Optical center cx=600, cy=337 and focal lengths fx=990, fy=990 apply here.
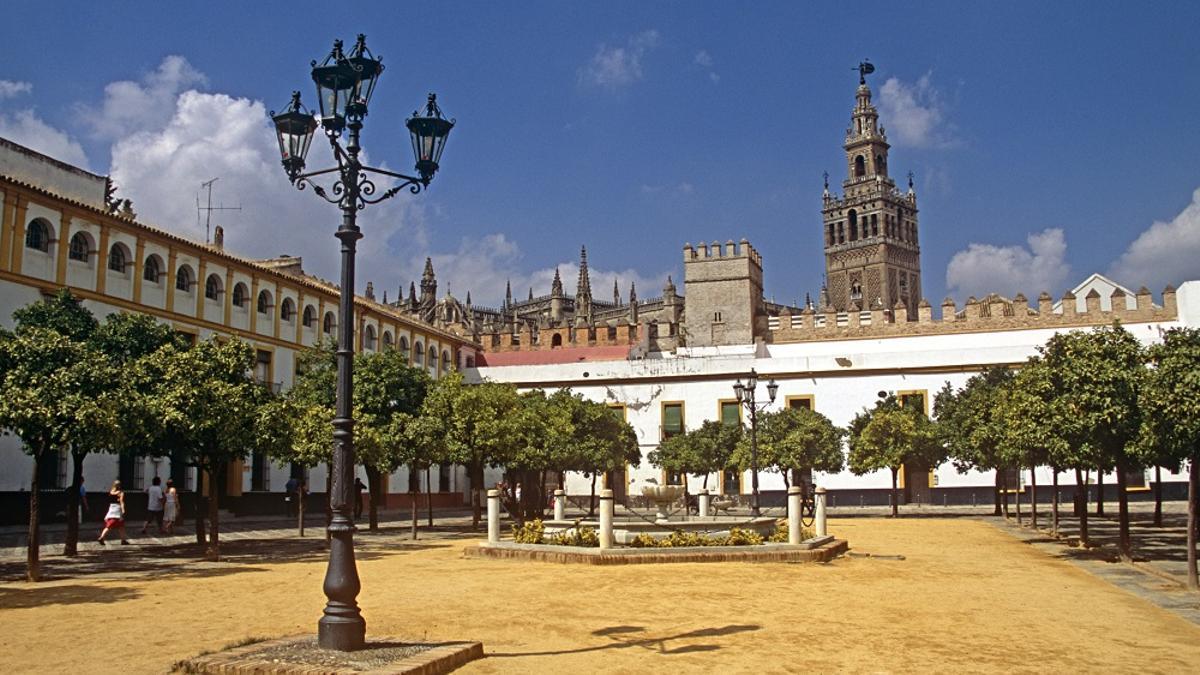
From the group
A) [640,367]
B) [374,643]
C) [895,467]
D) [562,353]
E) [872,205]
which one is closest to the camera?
[374,643]

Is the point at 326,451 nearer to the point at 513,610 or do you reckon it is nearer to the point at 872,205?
the point at 513,610

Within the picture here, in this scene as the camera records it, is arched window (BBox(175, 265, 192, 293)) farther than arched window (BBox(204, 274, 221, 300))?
No

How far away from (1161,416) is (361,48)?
1113 centimetres

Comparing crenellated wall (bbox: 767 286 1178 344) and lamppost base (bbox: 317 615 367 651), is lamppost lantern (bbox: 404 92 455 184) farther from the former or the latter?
crenellated wall (bbox: 767 286 1178 344)

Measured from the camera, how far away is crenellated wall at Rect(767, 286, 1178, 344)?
4516 centimetres

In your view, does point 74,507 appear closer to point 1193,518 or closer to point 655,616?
point 655,616

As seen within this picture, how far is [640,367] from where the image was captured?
152 feet

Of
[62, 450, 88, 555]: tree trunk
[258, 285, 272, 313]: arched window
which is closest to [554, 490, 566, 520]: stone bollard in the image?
[62, 450, 88, 555]: tree trunk

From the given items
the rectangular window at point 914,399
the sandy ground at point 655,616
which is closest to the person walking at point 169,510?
the sandy ground at point 655,616

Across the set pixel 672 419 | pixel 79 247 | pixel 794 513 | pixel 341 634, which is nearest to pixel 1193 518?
pixel 794 513

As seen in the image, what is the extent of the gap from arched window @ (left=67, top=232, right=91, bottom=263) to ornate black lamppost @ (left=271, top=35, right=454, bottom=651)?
2213cm

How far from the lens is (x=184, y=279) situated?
3195cm

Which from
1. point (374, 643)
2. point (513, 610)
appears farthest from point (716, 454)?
point (374, 643)

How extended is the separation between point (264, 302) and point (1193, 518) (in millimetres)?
30763
